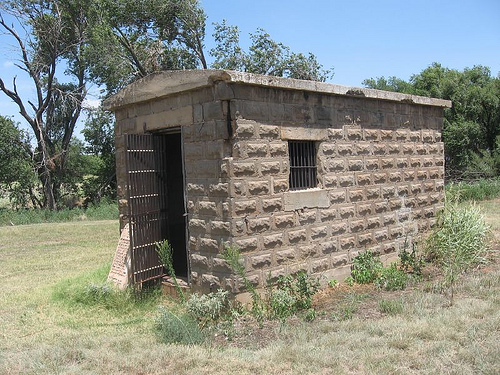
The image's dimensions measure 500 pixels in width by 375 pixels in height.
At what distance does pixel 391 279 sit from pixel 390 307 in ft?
5.01

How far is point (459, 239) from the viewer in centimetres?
857

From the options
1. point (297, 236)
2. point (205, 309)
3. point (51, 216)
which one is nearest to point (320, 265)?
point (297, 236)

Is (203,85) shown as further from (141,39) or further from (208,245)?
(141,39)

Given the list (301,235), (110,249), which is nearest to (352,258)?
(301,235)

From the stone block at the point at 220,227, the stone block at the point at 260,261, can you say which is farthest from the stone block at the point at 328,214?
the stone block at the point at 220,227

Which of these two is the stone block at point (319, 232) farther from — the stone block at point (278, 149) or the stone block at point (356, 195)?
the stone block at point (278, 149)

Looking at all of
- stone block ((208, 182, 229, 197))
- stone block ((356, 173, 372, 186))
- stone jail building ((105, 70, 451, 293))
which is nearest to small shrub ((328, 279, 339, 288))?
stone jail building ((105, 70, 451, 293))

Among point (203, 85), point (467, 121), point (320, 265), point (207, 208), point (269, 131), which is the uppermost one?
point (467, 121)

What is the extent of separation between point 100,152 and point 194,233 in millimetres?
26289

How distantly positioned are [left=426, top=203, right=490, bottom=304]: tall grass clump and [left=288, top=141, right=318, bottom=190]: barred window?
2665 mm

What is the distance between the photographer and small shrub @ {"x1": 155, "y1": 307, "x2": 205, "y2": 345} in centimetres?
518

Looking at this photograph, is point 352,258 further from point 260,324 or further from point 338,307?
point 260,324

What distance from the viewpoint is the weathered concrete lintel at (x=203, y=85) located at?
20.7 feet

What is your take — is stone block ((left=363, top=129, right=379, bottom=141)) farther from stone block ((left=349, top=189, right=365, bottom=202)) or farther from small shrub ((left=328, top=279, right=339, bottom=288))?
small shrub ((left=328, top=279, right=339, bottom=288))
